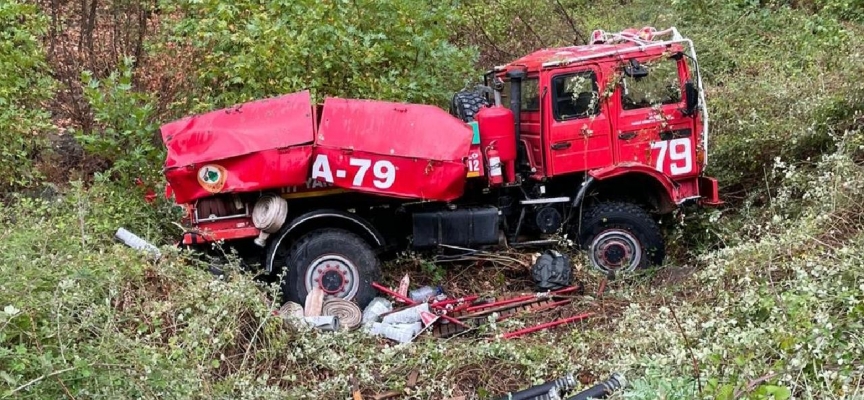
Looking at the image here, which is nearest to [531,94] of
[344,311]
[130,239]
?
[344,311]

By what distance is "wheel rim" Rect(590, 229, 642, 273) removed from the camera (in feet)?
20.9

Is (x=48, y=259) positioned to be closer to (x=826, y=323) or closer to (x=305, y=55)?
(x=305, y=55)

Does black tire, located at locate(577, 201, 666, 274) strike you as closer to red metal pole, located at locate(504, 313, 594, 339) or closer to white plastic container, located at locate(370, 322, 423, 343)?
red metal pole, located at locate(504, 313, 594, 339)

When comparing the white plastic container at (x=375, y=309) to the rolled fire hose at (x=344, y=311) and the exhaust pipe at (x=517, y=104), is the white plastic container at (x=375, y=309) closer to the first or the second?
the rolled fire hose at (x=344, y=311)

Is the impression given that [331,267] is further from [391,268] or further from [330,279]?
[391,268]

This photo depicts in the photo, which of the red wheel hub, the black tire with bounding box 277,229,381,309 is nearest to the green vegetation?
the black tire with bounding box 277,229,381,309

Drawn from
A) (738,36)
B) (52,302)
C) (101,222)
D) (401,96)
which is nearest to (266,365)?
(52,302)

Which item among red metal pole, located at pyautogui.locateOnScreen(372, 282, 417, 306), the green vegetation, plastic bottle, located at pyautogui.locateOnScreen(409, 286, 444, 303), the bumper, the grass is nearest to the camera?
the grass

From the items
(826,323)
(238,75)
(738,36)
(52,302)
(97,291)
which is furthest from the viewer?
(738,36)

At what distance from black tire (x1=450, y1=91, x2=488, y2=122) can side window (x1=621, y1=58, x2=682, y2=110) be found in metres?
1.51

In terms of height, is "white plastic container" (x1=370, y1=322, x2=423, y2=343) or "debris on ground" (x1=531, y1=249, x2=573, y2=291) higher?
"debris on ground" (x1=531, y1=249, x2=573, y2=291)

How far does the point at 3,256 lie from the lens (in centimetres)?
448

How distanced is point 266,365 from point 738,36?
924 centimetres

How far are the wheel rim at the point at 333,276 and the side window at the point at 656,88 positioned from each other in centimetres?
275
